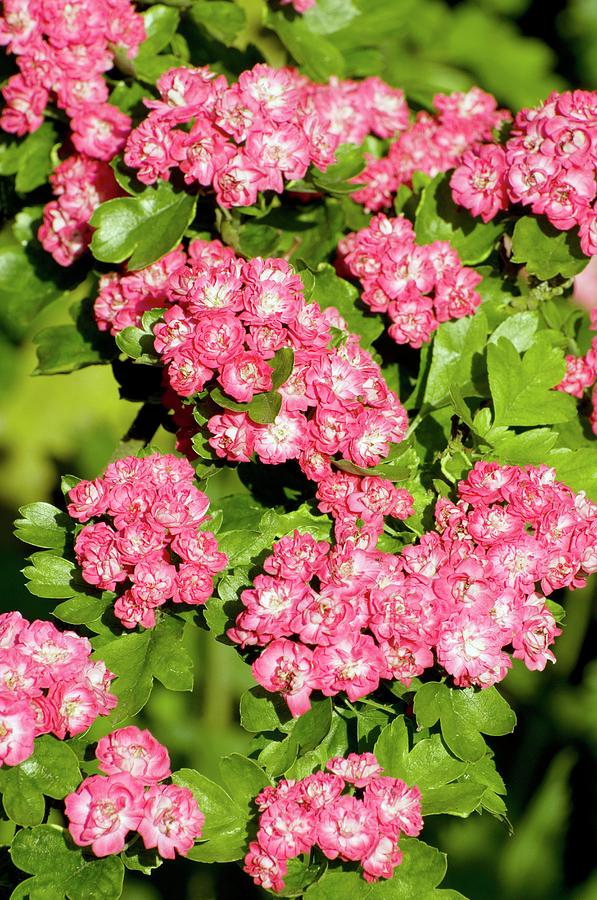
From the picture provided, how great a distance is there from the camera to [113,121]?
1.37 meters

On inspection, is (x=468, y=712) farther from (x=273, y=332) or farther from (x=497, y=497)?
(x=273, y=332)

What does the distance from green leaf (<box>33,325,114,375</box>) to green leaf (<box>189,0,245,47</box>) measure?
1.41ft

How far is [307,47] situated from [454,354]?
536 mm

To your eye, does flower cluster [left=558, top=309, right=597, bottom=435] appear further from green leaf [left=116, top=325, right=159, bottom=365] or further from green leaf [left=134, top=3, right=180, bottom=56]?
green leaf [left=134, top=3, right=180, bottom=56]

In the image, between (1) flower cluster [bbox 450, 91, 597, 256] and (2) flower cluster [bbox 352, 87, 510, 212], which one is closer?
(1) flower cluster [bbox 450, 91, 597, 256]

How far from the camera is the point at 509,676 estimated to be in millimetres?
2533

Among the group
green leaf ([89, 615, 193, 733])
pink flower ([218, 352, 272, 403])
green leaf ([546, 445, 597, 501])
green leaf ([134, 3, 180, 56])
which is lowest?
green leaf ([89, 615, 193, 733])

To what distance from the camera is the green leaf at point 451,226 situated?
133cm

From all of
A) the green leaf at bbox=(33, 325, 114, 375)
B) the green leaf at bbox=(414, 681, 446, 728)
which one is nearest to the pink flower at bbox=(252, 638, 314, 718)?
the green leaf at bbox=(414, 681, 446, 728)

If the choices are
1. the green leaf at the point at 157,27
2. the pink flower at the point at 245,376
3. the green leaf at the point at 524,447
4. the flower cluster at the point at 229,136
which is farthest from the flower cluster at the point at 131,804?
the green leaf at the point at 157,27

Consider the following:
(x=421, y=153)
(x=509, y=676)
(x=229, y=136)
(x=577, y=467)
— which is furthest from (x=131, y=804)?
(x=509, y=676)

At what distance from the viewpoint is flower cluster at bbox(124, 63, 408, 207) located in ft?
3.95

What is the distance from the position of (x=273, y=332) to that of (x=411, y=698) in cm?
37

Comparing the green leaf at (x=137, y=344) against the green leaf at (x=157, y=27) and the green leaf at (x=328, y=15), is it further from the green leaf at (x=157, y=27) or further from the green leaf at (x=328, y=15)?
the green leaf at (x=328, y=15)
